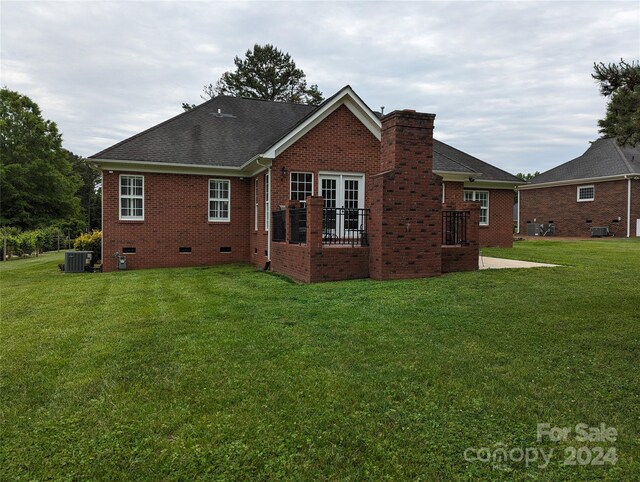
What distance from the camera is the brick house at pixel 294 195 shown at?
936 centimetres

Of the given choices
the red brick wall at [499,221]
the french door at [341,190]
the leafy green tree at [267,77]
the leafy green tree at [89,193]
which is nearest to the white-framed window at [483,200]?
the red brick wall at [499,221]

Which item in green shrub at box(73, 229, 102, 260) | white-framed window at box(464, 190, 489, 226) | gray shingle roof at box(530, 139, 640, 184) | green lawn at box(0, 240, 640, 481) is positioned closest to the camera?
green lawn at box(0, 240, 640, 481)

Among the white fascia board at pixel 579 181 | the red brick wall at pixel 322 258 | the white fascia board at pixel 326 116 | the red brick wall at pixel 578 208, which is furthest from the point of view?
the red brick wall at pixel 578 208

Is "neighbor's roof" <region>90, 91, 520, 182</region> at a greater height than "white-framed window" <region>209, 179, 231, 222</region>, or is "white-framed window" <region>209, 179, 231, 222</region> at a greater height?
"neighbor's roof" <region>90, 91, 520, 182</region>

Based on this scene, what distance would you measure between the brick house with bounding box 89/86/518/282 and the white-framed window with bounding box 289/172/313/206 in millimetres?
30

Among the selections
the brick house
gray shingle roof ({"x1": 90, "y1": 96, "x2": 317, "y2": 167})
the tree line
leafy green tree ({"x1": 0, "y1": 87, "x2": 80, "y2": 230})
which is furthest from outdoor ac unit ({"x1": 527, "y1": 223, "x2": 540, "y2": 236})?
leafy green tree ({"x1": 0, "y1": 87, "x2": 80, "y2": 230})

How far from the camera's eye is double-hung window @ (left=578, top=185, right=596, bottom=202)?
28.2 meters

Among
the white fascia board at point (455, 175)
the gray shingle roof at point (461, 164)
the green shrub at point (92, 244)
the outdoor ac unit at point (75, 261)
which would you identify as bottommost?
the outdoor ac unit at point (75, 261)

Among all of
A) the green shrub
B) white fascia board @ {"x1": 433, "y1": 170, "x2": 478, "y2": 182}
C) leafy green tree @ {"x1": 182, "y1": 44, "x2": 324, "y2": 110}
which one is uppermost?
leafy green tree @ {"x1": 182, "y1": 44, "x2": 324, "y2": 110}

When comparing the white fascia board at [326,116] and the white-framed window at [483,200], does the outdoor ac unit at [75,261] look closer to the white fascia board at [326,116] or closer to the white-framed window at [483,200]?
the white fascia board at [326,116]

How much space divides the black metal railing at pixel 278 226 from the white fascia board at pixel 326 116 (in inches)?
66.3

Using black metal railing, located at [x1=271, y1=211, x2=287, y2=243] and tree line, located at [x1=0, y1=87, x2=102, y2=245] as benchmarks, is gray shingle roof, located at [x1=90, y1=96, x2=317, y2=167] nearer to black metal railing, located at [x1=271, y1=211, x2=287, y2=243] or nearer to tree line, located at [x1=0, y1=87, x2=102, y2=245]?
black metal railing, located at [x1=271, y1=211, x2=287, y2=243]

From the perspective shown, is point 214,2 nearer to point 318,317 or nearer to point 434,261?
point 434,261

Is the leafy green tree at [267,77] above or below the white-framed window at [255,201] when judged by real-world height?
above
